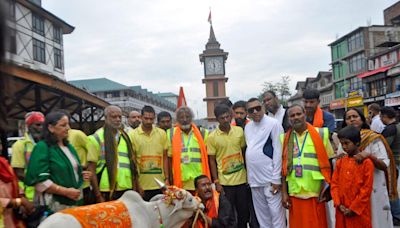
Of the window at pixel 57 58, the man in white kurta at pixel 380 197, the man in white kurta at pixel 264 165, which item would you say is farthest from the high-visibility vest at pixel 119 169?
the window at pixel 57 58

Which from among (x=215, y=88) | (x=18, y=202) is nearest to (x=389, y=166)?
(x=18, y=202)

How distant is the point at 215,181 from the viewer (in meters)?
5.27

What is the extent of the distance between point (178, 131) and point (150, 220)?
1.84 m

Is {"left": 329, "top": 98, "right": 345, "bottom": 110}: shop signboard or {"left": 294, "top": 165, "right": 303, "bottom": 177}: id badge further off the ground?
{"left": 329, "top": 98, "right": 345, "bottom": 110}: shop signboard

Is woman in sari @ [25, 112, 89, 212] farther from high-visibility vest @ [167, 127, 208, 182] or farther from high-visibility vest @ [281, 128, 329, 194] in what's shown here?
high-visibility vest @ [281, 128, 329, 194]

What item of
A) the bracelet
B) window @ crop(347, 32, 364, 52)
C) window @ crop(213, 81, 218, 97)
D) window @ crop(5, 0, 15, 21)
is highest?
window @ crop(347, 32, 364, 52)

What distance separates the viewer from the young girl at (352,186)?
13.1 ft

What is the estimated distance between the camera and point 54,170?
3623 mm


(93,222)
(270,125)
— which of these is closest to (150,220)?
(93,222)

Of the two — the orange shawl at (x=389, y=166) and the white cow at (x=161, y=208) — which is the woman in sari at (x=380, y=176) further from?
the white cow at (x=161, y=208)

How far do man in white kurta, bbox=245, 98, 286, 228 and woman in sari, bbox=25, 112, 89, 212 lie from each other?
2.19 metres

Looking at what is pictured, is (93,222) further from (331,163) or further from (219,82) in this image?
(219,82)

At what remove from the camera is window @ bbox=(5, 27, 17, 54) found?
918mm

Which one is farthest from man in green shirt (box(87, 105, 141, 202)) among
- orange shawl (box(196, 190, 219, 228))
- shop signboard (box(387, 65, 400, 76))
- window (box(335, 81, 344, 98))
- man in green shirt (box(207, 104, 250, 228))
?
window (box(335, 81, 344, 98))
